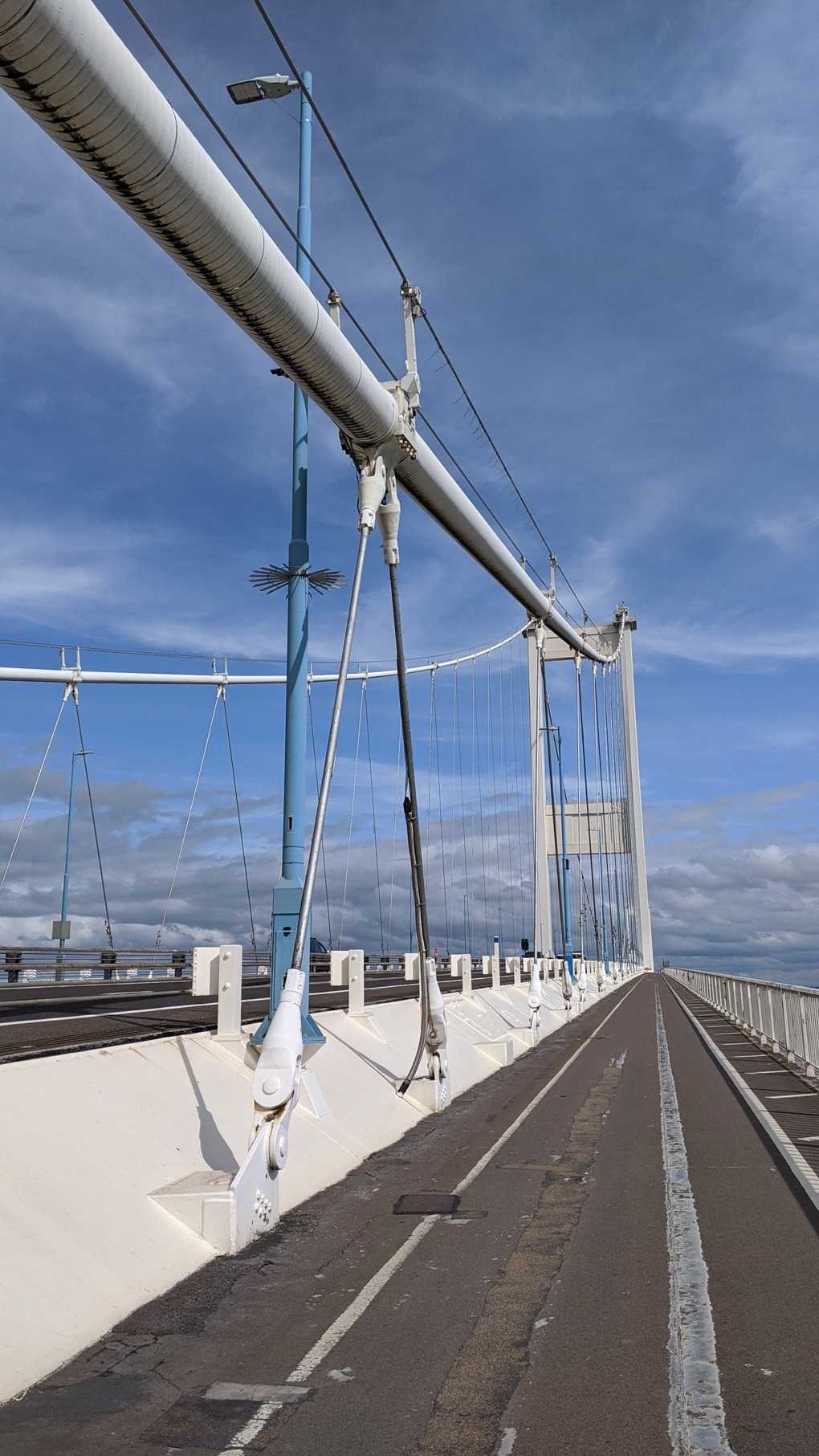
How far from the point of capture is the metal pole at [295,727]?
11016 mm

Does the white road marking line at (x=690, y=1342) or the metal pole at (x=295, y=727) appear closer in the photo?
the white road marking line at (x=690, y=1342)

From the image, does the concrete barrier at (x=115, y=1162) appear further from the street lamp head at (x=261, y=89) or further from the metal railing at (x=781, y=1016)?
the street lamp head at (x=261, y=89)

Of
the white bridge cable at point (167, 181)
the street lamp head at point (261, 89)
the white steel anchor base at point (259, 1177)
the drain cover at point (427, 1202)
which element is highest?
the street lamp head at point (261, 89)

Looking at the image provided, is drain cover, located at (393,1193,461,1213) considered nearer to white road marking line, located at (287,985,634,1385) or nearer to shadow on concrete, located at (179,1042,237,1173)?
white road marking line, located at (287,985,634,1385)

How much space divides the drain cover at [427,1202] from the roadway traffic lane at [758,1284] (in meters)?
1.85

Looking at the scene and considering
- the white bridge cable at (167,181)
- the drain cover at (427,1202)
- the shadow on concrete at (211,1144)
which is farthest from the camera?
the drain cover at (427,1202)

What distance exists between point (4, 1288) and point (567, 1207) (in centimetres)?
445

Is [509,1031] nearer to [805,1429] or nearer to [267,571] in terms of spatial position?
[267,571]

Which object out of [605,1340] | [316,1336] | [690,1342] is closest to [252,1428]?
[316,1336]

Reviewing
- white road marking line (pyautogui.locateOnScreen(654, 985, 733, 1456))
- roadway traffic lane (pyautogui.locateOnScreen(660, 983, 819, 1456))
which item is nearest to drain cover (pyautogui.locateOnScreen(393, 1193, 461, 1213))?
white road marking line (pyautogui.locateOnScreen(654, 985, 733, 1456))

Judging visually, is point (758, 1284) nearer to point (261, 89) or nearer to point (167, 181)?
point (167, 181)

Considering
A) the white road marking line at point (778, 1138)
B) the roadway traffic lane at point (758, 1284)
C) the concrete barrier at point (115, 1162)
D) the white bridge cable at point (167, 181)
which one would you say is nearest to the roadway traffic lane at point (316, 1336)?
the concrete barrier at point (115, 1162)

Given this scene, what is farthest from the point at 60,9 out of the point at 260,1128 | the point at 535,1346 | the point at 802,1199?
the point at 802,1199

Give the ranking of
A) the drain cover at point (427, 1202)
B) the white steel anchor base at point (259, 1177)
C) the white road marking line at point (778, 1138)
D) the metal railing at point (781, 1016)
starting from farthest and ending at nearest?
the metal railing at point (781, 1016), the white road marking line at point (778, 1138), the drain cover at point (427, 1202), the white steel anchor base at point (259, 1177)
